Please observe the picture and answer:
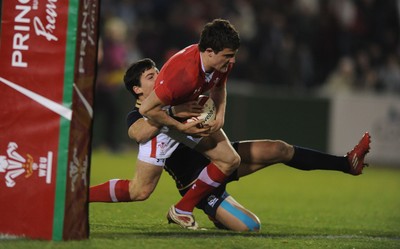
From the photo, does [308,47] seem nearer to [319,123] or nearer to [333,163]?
[319,123]

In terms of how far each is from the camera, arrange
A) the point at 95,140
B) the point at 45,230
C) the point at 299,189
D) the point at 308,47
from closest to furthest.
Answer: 1. the point at 45,230
2. the point at 299,189
3. the point at 95,140
4. the point at 308,47

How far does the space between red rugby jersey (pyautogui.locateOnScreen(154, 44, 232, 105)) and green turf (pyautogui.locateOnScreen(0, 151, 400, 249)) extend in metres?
0.95

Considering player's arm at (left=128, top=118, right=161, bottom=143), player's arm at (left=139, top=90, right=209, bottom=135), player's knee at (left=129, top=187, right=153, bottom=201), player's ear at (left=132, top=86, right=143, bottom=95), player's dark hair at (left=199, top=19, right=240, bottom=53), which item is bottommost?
player's knee at (left=129, top=187, right=153, bottom=201)

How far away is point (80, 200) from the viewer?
5379 millimetres

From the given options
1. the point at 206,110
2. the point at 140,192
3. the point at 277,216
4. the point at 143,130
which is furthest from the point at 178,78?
the point at 277,216

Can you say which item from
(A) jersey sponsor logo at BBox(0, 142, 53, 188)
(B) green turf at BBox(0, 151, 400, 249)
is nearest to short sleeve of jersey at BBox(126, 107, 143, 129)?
(B) green turf at BBox(0, 151, 400, 249)

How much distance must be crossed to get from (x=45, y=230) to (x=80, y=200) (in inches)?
10.6

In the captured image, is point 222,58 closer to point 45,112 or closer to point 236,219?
point 236,219

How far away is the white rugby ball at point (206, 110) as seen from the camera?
6.55m

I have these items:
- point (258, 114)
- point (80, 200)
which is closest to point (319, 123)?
point (258, 114)

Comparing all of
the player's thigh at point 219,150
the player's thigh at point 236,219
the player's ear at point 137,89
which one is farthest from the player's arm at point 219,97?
the player's thigh at point 236,219

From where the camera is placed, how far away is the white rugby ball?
21.5ft

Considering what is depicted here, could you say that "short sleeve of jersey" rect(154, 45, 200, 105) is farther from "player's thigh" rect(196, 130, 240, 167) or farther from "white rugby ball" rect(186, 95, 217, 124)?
"player's thigh" rect(196, 130, 240, 167)

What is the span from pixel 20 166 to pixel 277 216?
333 centimetres
